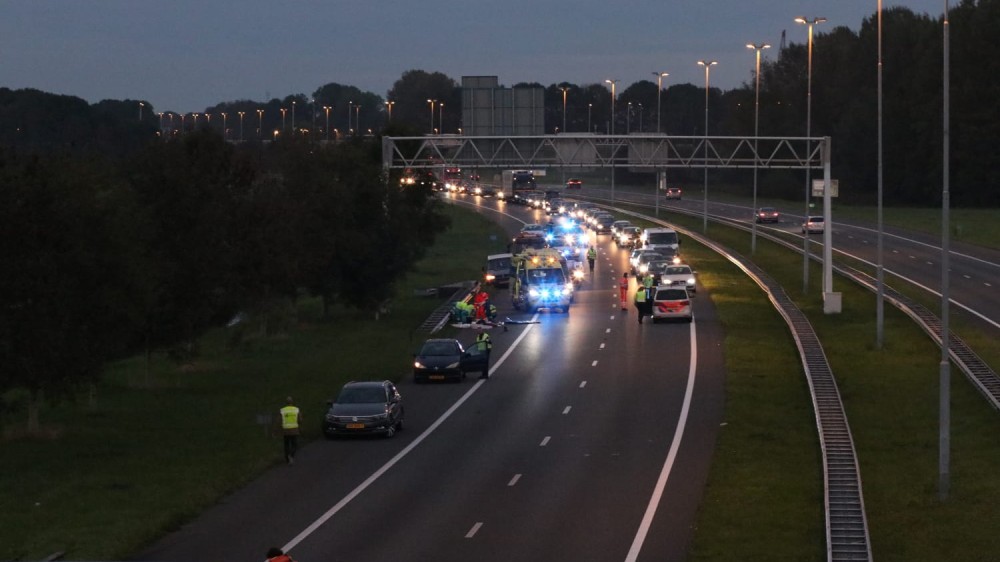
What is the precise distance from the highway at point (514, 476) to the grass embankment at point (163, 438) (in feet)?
3.59

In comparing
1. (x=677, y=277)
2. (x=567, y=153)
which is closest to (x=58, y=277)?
(x=677, y=277)

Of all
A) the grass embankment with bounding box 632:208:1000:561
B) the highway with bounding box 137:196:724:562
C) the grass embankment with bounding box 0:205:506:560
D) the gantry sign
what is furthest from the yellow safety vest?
the gantry sign

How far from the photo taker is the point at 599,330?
5594 centimetres

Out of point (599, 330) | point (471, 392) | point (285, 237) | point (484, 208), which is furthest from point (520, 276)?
point (484, 208)

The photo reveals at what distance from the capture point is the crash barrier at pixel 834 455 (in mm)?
24281

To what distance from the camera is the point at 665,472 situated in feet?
102

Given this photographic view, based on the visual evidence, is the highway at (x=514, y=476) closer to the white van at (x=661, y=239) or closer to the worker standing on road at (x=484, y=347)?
the worker standing on road at (x=484, y=347)

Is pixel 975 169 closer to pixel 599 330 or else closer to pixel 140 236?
pixel 599 330

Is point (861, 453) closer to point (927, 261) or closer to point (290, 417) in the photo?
point (290, 417)

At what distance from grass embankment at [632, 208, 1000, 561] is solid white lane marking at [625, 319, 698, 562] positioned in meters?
0.99

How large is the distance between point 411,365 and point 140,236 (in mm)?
13306

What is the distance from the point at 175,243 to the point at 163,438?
407 inches

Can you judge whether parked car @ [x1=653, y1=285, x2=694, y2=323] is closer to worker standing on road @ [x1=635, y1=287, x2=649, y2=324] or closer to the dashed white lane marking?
worker standing on road @ [x1=635, y1=287, x2=649, y2=324]

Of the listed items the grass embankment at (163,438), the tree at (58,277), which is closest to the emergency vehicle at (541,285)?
the grass embankment at (163,438)
